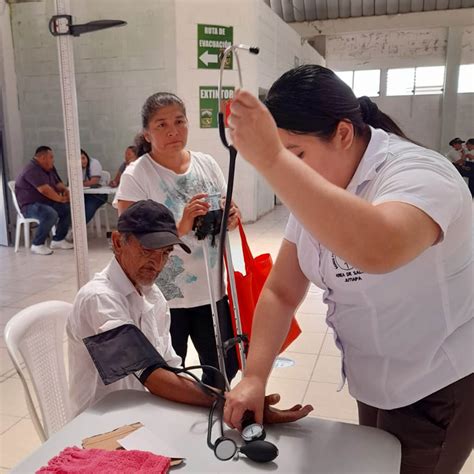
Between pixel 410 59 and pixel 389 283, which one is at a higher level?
pixel 410 59

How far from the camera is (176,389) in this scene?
1081 mm

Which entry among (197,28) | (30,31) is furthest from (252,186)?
(30,31)

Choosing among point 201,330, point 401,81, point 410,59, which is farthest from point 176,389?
point 401,81

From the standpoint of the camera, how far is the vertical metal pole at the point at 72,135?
67.3 inches

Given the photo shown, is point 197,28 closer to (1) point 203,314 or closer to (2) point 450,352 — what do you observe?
(1) point 203,314

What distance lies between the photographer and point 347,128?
89 cm

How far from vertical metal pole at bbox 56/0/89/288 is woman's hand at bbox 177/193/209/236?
419 mm

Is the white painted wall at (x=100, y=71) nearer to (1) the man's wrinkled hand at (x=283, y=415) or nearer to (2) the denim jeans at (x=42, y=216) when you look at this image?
(2) the denim jeans at (x=42, y=216)

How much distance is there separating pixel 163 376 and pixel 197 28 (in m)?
6.27

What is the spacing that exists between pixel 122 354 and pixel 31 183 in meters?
5.29

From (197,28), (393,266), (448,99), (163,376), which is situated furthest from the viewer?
(448,99)

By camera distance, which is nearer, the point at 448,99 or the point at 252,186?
the point at 252,186

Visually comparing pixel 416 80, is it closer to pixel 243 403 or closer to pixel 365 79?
pixel 365 79

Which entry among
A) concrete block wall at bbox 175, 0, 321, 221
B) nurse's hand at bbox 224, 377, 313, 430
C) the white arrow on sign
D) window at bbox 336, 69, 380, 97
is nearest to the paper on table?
nurse's hand at bbox 224, 377, 313, 430
